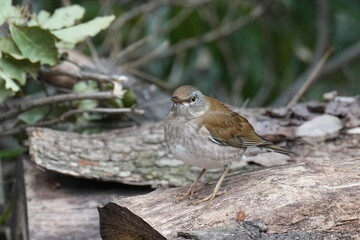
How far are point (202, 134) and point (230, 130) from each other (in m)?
0.22

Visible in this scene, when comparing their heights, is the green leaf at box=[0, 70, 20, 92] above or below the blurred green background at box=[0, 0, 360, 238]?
below

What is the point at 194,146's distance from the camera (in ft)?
12.9

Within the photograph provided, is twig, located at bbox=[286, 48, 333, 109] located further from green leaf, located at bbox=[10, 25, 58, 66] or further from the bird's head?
green leaf, located at bbox=[10, 25, 58, 66]

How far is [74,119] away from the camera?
5344 millimetres

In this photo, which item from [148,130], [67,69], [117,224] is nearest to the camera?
[117,224]

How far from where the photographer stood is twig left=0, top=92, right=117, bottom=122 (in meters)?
4.91

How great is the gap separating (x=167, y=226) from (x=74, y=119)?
210cm

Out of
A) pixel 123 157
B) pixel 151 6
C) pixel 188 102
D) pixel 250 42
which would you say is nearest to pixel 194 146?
pixel 188 102

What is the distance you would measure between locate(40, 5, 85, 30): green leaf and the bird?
1.32 meters

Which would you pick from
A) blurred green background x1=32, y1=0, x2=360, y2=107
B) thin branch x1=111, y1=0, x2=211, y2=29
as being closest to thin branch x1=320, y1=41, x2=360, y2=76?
blurred green background x1=32, y1=0, x2=360, y2=107

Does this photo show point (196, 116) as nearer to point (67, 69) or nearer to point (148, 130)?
point (148, 130)

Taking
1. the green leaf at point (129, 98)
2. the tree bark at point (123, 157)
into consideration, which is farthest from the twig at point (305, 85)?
the green leaf at point (129, 98)

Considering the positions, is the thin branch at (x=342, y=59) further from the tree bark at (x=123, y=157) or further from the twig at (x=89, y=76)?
the twig at (x=89, y=76)

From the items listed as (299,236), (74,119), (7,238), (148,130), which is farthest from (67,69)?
(299,236)
